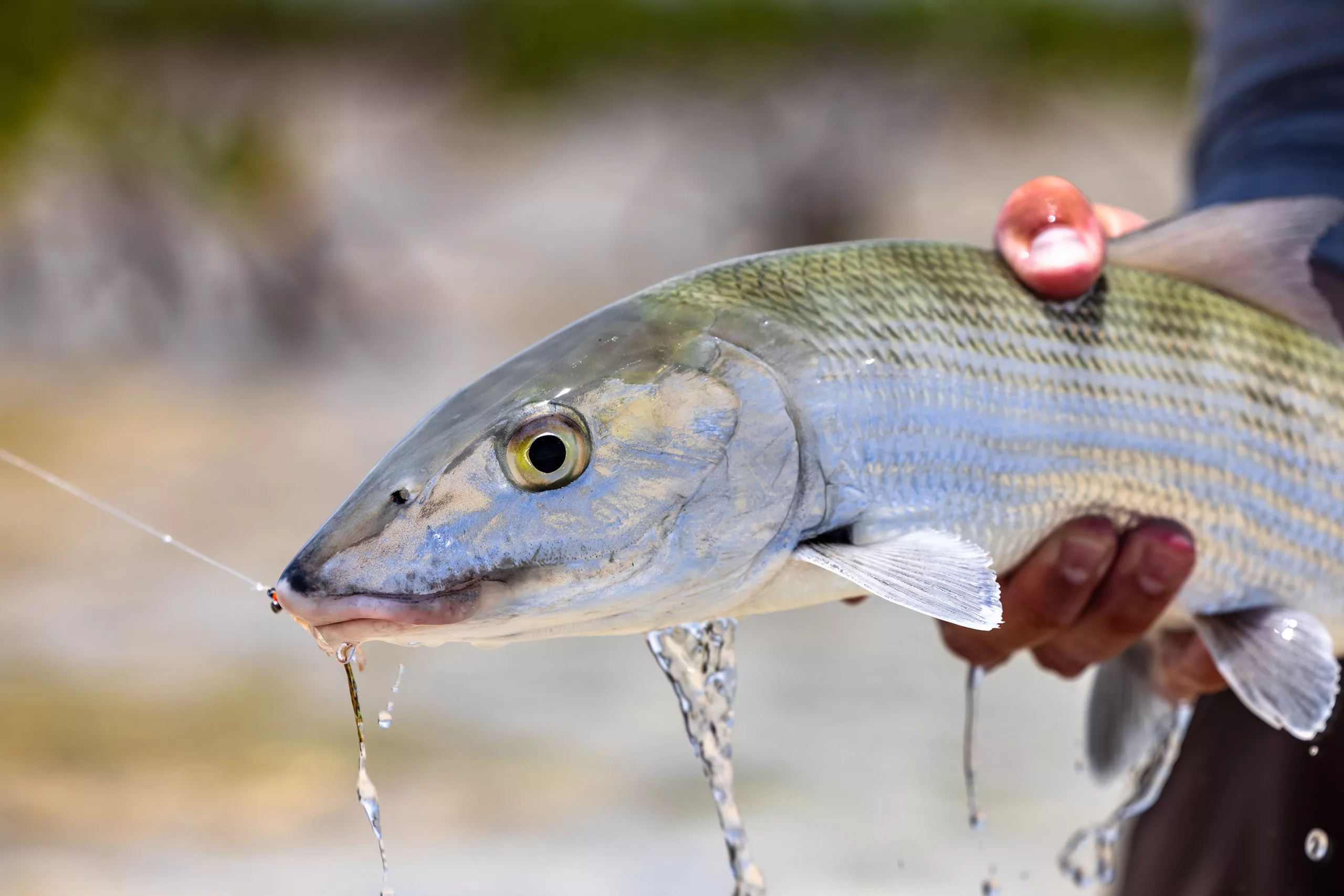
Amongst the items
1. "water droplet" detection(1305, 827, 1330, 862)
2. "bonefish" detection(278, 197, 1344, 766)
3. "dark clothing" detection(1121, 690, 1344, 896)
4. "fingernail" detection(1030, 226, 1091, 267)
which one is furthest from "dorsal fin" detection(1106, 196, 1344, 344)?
"water droplet" detection(1305, 827, 1330, 862)

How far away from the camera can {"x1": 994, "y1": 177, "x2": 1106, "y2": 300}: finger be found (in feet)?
6.30

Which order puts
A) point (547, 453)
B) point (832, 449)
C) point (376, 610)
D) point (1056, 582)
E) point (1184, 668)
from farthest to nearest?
point (1184, 668)
point (1056, 582)
point (832, 449)
point (547, 453)
point (376, 610)

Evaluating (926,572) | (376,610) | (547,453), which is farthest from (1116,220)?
(376,610)

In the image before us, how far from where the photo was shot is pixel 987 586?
1.66 m

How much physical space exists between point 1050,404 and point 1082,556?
23 cm

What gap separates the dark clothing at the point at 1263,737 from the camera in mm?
2561

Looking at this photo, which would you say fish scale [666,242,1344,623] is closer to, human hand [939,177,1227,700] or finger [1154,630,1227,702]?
human hand [939,177,1227,700]

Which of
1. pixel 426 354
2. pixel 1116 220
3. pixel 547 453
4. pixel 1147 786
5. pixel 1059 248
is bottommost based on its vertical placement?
pixel 1147 786

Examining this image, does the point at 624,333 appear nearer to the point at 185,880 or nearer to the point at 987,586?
the point at 987,586

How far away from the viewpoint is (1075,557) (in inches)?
76.4

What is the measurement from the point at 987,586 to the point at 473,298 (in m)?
16.4

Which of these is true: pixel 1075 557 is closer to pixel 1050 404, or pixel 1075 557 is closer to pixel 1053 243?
pixel 1050 404

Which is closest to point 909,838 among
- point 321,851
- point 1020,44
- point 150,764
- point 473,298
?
point 321,851

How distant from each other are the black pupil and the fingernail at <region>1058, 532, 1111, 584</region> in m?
0.75
